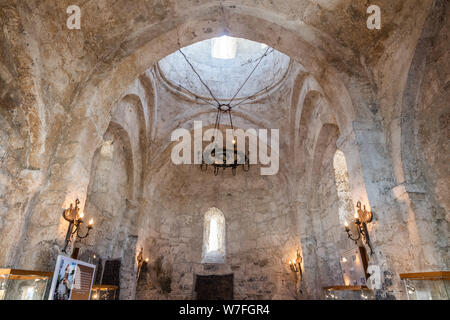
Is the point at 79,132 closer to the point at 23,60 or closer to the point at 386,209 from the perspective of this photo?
the point at 23,60

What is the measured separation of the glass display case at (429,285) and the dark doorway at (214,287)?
8375 mm

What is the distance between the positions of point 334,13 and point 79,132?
510 centimetres

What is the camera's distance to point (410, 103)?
4.72 metres

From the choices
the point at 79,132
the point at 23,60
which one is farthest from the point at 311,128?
the point at 23,60

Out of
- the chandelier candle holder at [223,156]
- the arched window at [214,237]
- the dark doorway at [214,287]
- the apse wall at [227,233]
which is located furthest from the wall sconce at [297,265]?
the chandelier candle holder at [223,156]

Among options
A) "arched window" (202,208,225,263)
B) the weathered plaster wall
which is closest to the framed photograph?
the weathered plaster wall

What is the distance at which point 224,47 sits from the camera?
40.7 ft

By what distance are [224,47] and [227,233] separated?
8030 mm

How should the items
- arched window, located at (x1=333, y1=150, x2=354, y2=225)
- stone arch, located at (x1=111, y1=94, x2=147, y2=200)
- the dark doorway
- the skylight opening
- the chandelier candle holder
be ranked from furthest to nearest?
the skylight opening → the dark doorway → the chandelier candle holder → stone arch, located at (x1=111, y1=94, x2=147, y2=200) → arched window, located at (x1=333, y1=150, x2=354, y2=225)

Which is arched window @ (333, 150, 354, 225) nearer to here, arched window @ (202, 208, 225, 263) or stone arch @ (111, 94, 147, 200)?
arched window @ (202, 208, 225, 263)

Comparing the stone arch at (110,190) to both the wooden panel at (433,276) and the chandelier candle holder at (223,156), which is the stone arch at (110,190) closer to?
the chandelier candle holder at (223,156)

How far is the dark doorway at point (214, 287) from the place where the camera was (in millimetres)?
10641

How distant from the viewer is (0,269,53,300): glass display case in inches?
120

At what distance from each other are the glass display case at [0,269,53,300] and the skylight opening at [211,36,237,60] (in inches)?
419
